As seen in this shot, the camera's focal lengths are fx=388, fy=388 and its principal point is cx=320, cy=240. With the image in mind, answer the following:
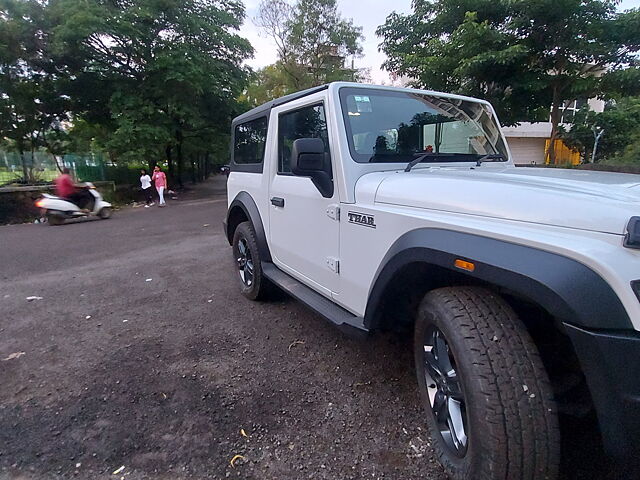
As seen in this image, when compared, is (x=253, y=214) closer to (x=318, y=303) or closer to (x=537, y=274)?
(x=318, y=303)

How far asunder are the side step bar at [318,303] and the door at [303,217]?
0.22 feet

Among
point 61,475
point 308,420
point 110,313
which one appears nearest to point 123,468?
point 61,475

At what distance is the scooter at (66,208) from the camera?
10758mm

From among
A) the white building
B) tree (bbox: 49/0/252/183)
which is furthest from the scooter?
the white building

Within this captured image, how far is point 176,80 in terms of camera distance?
1518 centimetres

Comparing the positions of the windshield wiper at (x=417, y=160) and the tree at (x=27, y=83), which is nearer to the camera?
the windshield wiper at (x=417, y=160)

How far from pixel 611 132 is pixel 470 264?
675 inches

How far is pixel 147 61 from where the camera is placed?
15.8 m

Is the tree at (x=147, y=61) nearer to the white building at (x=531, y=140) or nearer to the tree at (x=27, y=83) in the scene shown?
the tree at (x=27, y=83)

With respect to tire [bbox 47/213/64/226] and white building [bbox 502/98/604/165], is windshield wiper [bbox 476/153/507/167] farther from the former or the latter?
white building [bbox 502/98/604/165]

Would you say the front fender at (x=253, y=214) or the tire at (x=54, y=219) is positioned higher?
the front fender at (x=253, y=214)

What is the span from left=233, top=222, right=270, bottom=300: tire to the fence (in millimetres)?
14314

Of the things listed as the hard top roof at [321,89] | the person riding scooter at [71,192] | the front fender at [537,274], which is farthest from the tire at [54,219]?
the front fender at [537,274]

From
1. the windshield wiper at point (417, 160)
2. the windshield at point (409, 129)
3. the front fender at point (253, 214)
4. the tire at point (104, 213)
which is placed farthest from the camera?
the tire at point (104, 213)
